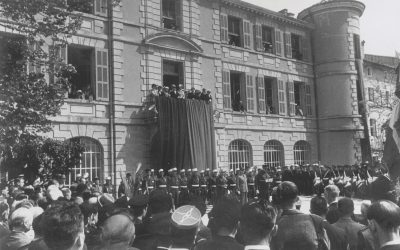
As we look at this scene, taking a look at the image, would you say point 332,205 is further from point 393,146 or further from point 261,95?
point 261,95

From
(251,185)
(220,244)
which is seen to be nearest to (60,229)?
(220,244)

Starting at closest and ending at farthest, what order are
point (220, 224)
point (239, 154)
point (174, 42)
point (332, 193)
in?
point (220, 224), point (332, 193), point (174, 42), point (239, 154)

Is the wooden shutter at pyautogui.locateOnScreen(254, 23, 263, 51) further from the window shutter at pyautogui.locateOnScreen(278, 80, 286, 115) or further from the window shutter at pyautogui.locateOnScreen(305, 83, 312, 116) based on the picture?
the window shutter at pyautogui.locateOnScreen(305, 83, 312, 116)

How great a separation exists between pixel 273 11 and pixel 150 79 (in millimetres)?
10339

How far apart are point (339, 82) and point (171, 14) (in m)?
12.1

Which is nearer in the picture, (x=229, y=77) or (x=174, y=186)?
(x=174, y=186)

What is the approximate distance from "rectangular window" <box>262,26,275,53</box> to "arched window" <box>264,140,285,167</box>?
560cm

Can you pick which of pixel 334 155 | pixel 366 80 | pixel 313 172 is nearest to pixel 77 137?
pixel 313 172

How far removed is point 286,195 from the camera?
3.84m

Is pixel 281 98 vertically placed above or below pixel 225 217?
above

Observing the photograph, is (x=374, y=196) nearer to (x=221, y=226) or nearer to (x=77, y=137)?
(x=221, y=226)

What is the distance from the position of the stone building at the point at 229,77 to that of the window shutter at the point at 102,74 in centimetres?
4

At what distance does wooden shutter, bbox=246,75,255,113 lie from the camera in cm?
2323

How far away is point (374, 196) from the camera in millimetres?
4293
